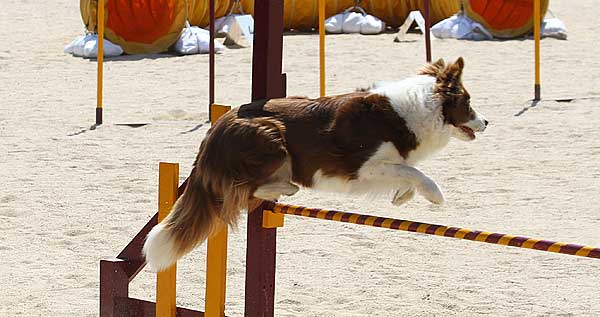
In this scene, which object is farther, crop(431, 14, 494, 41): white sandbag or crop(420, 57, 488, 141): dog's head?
crop(431, 14, 494, 41): white sandbag

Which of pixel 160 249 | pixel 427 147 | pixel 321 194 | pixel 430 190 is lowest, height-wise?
pixel 321 194

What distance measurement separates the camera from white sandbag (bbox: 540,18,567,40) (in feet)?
47.2

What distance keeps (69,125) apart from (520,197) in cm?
425

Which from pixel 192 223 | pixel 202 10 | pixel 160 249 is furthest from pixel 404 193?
pixel 202 10

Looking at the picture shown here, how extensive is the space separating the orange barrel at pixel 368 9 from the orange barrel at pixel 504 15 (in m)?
0.51

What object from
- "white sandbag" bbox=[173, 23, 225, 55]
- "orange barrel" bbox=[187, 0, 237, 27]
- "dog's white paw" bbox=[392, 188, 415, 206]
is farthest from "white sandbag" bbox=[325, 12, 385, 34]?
"dog's white paw" bbox=[392, 188, 415, 206]

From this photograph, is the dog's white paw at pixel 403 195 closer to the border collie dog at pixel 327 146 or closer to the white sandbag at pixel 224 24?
the border collie dog at pixel 327 146

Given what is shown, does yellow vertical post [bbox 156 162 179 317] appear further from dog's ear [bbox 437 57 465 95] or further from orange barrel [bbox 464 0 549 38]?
orange barrel [bbox 464 0 549 38]

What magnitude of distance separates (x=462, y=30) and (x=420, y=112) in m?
11.0

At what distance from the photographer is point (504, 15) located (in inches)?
571

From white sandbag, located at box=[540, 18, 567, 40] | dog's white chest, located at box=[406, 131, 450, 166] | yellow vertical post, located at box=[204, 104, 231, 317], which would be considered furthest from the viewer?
white sandbag, located at box=[540, 18, 567, 40]

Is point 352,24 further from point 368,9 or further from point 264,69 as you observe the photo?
point 264,69

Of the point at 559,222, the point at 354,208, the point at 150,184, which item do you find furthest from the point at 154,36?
the point at 559,222

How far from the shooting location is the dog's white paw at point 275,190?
3.77 metres
